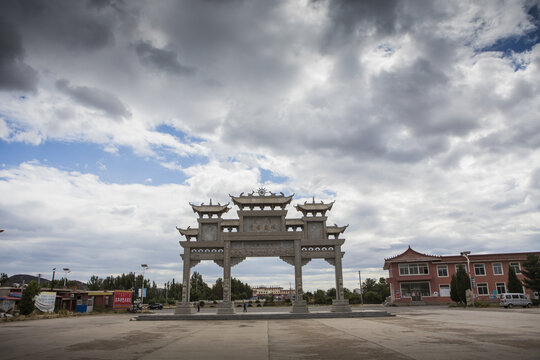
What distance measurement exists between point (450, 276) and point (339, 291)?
28154mm

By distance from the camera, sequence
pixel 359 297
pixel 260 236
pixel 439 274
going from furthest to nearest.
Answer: pixel 359 297
pixel 439 274
pixel 260 236

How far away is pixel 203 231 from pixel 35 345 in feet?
65.8

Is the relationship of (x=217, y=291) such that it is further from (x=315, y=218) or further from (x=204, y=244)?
(x=315, y=218)

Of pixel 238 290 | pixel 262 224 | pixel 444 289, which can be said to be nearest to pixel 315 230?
pixel 262 224

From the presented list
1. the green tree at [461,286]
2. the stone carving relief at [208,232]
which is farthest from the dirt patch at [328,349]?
the green tree at [461,286]

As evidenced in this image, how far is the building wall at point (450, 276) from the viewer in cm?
4831

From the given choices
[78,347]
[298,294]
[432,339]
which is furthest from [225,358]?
[298,294]

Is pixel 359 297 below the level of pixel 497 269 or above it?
below

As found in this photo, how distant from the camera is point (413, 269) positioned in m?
51.9

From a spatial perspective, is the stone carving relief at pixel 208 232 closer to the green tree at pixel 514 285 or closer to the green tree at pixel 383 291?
the green tree at pixel 514 285

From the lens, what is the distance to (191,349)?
11164 mm

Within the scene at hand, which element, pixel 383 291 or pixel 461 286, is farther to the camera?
pixel 383 291

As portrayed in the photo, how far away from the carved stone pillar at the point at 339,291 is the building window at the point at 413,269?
25.1 m

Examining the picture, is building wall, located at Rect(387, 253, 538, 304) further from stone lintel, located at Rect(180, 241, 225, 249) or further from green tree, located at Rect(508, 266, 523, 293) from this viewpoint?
stone lintel, located at Rect(180, 241, 225, 249)
